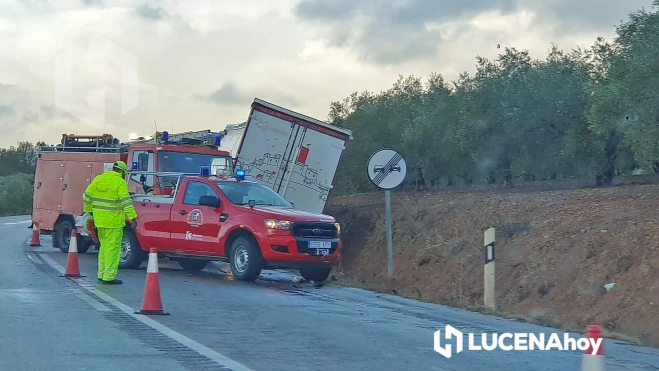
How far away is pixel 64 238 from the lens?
22.0 metres

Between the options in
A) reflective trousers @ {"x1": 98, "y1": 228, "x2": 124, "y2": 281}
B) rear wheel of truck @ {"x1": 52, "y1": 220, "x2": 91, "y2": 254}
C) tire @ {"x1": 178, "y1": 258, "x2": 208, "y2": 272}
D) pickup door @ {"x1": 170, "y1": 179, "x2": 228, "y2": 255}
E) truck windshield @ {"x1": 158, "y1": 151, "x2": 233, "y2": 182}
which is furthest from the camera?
rear wheel of truck @ {"x1": 52, "y1": 220, "x2": 91, "y2": 254}

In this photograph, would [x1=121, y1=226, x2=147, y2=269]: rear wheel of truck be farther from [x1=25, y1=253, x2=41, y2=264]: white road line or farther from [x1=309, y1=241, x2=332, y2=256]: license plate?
[x1=309, y1=241, x2=332, y2=256]: license plate

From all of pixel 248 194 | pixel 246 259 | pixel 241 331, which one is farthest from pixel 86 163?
pixel 241 331

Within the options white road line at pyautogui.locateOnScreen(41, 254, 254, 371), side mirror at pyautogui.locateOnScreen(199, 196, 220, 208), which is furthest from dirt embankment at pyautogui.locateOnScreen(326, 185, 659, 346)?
white road line at pyautogui.locateOnScreen(41, 254, 254, 371)

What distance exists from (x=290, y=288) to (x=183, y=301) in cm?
294

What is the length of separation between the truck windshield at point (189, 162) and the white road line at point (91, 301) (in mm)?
7171

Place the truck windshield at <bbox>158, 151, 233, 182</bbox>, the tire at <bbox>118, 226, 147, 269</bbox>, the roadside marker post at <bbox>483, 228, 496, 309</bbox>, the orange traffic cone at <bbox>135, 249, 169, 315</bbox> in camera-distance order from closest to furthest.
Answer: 1. the orange traffic cone at <bbox>135, 249, 169, 315</bbox>
2. the roadside marker post at <bbox>483, 228, 496, 309</bbox>
3. the tire at <bbox>118, 226, 147, 269</bbox>
4. the truck windshield at <bbox>158, 151, 233, 182</bbox>

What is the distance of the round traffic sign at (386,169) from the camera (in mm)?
15656

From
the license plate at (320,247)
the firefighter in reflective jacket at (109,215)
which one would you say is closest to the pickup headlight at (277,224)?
the license plate at (320,247)

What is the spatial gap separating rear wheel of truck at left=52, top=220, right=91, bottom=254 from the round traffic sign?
877 centimetres

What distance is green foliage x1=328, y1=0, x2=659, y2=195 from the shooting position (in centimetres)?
1783

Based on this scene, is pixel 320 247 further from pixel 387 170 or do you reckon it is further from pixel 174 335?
pixel 174 335

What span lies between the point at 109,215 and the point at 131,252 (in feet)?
10.5

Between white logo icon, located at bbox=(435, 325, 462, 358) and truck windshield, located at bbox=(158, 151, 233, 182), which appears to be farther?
truck windshield, located at bbox=(158, 151, 233, 182)
